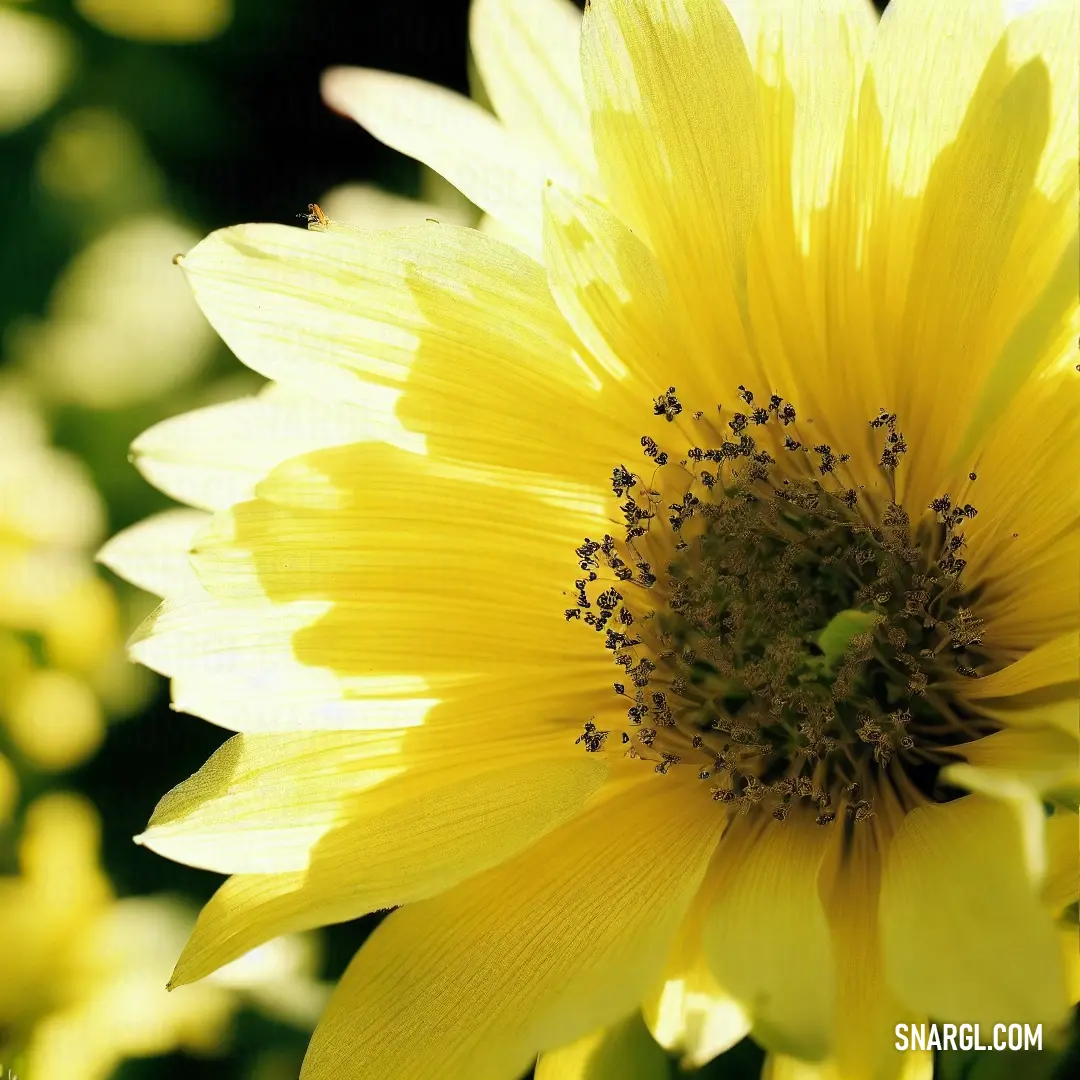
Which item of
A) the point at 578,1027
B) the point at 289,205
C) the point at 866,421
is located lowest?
the point at 578,1027

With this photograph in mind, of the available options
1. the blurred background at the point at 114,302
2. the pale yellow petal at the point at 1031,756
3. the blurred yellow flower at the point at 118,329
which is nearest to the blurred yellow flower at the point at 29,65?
the blurred background at the point at 114,302

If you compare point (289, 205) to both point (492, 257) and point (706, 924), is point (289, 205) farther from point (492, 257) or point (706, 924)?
point (706, 924)

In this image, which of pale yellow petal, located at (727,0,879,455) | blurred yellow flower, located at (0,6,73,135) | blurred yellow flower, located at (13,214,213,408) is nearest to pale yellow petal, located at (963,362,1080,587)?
pale yellow petal, located at (727,0,879,455)

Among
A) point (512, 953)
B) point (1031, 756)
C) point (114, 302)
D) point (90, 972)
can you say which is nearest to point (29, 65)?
point (114, 302)

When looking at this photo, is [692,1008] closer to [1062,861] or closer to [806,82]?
[1062,861]

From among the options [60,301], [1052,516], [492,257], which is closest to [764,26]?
[492,257]

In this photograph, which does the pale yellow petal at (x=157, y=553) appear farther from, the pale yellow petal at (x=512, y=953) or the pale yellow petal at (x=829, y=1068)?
the pale yellow petal at (x=829, y=1068)
